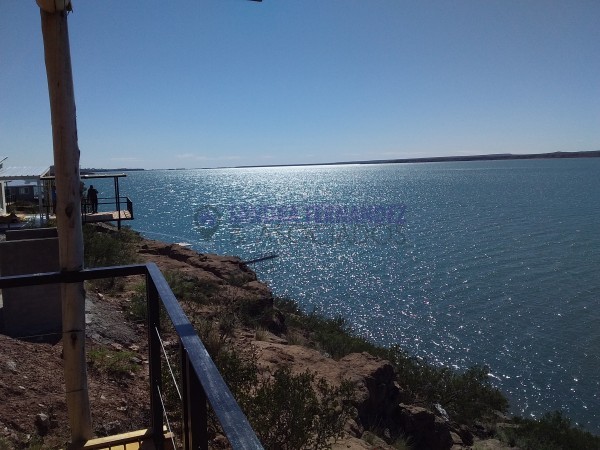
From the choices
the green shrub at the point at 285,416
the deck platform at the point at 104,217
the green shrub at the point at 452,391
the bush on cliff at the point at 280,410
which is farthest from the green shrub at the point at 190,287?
the green shrub at the point at 285,416

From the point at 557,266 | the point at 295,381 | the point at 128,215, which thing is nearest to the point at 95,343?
the point at 295,381

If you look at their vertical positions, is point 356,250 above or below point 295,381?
below

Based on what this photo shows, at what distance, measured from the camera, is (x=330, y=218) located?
2343 inches

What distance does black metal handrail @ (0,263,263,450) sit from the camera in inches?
47.4

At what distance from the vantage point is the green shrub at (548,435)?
11617mm

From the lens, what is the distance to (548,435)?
1254cm

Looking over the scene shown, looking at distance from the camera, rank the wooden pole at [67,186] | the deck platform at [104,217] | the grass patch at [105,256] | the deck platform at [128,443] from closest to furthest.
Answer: the wooden pole at [67,186] < the deck platform at [128,443] < the grass patch at [105,256] < the deck platform at [104,217]

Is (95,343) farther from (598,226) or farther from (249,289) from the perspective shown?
(598,226)

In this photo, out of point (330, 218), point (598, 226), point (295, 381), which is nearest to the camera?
point (295, 381)

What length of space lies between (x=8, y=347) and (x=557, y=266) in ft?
98.3

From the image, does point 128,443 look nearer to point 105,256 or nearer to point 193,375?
point 193,375

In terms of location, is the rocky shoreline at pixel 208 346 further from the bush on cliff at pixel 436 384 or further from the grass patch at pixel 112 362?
the bush on cliff at pixel 436 384

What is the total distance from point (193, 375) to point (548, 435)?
531 inches

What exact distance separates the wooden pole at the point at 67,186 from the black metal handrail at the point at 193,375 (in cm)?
15
